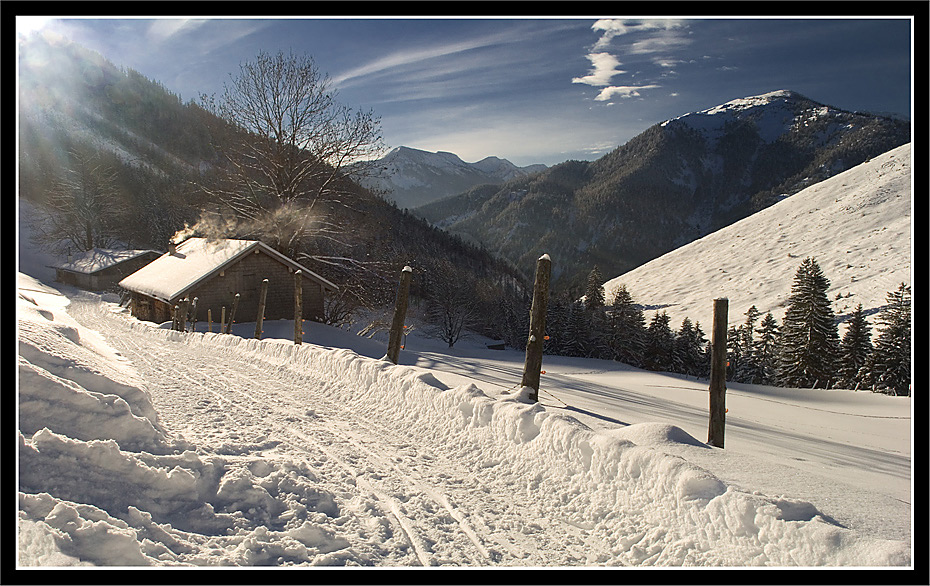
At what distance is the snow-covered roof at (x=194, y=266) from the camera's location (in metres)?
24.5

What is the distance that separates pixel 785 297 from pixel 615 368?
90.4ft

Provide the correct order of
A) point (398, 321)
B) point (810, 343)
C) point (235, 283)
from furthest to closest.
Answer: point (810, 343) < point (235, 283) < point (398, 321)

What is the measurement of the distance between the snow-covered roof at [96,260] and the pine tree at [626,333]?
49.4 meters

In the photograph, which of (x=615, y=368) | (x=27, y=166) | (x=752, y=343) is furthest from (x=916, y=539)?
(x=27, y=166)

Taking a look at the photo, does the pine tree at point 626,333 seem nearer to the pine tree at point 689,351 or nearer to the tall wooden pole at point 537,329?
the pine tree at point 689,351

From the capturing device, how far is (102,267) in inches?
2077

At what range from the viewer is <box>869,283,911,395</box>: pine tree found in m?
23.4

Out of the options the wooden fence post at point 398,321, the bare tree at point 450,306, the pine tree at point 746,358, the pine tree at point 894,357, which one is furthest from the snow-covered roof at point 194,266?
the pine tree at point 894,357

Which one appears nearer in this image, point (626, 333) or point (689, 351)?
point (689, 351)

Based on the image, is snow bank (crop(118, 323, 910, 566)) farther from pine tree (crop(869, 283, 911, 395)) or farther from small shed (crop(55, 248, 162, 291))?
small shed (crop(55, 248, 162, 291))

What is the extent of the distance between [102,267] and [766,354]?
61.7 meters

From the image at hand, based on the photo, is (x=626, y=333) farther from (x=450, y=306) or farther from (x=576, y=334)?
(x=450, y=306)

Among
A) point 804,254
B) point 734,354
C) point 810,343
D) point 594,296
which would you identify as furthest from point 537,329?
point 804,254

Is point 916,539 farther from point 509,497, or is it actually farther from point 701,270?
point 701,270
